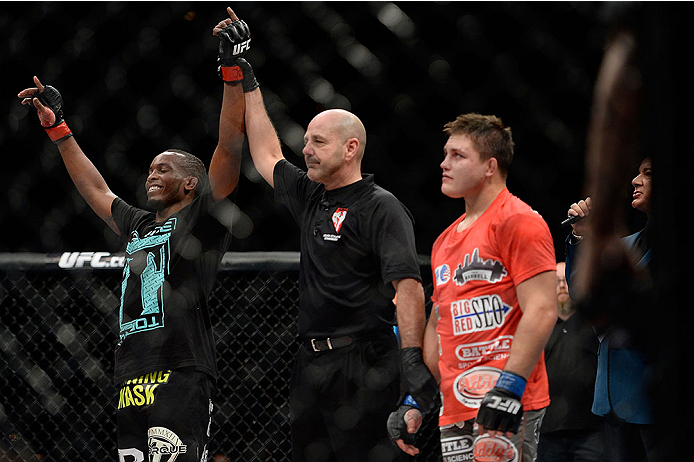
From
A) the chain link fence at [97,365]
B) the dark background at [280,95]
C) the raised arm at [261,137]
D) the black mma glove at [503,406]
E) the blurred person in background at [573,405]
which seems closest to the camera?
the black mma glove at [503,406]

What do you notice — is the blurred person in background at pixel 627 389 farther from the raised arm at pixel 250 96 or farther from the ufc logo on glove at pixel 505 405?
the raised arm at pixel 250 96

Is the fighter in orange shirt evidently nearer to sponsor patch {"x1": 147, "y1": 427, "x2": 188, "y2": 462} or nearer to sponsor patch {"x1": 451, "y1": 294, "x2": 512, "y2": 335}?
sponsor patch {"x1": 451, "y1": 294, "x2": 512, "y2": 335}

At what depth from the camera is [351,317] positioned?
1.97m

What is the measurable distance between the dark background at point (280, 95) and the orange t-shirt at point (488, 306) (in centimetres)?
147

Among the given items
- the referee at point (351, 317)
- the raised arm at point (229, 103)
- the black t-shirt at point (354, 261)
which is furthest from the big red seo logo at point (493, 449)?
the raised arm at point (229, 103)

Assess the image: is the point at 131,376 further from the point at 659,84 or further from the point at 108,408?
the point at 659,84

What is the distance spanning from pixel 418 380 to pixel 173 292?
2.40 feet

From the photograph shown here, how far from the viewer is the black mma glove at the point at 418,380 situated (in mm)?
1799

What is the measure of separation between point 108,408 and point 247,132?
1.26m

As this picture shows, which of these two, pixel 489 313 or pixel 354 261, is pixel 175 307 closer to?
pixel 354 261

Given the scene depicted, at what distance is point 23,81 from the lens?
3.95m

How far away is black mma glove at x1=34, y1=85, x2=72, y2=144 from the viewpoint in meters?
2.49

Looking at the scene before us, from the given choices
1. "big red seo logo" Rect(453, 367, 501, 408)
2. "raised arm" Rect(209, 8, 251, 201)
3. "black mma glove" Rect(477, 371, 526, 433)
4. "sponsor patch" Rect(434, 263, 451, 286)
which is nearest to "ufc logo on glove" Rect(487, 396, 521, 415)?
"black mma glove" Rect(477, 371, 526, 433)

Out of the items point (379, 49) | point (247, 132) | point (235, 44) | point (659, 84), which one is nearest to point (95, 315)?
point (247, 132)
